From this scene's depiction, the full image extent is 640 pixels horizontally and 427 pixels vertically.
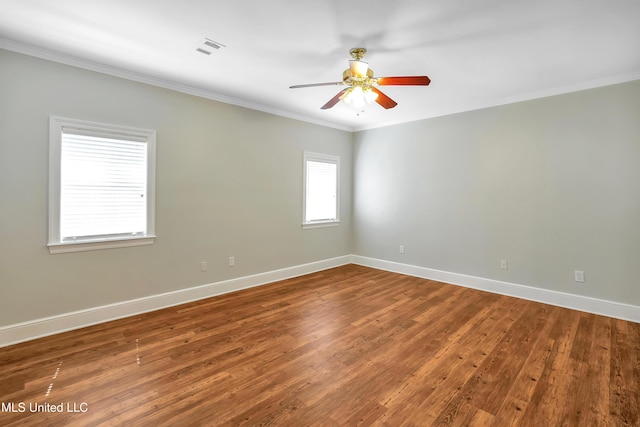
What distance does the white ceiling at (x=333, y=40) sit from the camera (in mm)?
2098

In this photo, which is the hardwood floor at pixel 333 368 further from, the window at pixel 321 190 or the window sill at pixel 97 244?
the window at pixel 321 190

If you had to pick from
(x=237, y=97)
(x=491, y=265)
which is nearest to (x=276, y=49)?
(x=237, y=97)

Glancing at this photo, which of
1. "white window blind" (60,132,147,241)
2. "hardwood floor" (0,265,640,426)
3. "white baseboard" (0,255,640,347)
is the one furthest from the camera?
"white window blind" (60,132,147,241)

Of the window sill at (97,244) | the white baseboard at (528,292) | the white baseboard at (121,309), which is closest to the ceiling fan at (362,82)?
the window sill at (97,244)

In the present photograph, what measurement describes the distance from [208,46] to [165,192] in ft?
5.70

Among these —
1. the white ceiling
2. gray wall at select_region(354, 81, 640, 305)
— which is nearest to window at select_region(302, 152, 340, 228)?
gray wall at select_region(354, 81, 640, 305)

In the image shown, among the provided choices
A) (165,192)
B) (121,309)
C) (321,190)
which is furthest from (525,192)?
(121,309)

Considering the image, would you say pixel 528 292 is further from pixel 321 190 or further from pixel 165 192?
pixel 165 192

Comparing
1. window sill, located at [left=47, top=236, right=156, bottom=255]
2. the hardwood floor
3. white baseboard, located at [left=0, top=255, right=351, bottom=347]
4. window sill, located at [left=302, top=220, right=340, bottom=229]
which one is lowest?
the hardwood floor

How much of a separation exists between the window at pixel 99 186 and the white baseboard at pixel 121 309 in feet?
2.17

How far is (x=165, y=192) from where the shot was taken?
3.49 m

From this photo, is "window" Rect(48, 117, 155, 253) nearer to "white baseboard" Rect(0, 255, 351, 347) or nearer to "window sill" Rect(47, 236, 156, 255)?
"window sill" Rect(47, 236, 156, 255)

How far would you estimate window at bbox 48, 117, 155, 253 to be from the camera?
2.82 metres

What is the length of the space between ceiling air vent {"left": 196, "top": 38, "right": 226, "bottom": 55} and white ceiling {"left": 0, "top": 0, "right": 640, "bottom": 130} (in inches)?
1.7
